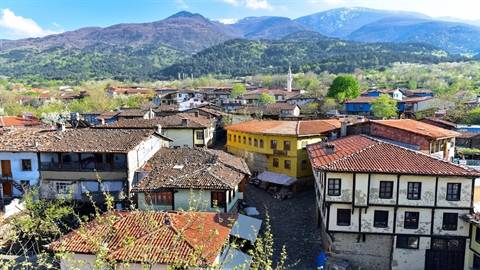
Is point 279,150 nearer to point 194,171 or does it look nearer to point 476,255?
point 194,171

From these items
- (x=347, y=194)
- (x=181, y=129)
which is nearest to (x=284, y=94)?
(x=181, y=129)

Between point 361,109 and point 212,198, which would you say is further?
point 361,109

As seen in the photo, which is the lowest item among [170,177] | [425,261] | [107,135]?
[425,261]

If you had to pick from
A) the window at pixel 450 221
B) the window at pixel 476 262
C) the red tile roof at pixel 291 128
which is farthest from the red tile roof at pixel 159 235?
the red tile roof at pixel 291 128

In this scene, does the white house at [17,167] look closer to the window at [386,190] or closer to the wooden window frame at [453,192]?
the window at [386,190]

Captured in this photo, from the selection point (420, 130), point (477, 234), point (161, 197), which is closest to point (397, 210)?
point (477, 234)

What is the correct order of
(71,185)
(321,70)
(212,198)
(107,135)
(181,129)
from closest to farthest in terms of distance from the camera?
(212,198)
(71,185)
(107,135)
(181,129)
(321,70)

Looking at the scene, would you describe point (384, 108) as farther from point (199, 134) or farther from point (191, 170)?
point (191, 170)
